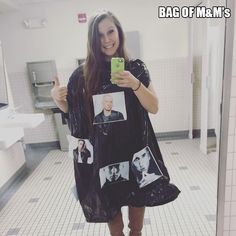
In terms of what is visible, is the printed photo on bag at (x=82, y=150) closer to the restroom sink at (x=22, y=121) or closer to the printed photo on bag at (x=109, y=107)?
the printed photo on bag at (x=109, y=107)

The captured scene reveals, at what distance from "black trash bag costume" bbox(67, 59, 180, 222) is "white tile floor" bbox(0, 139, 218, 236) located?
1.94 ft

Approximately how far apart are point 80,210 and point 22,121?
0.93m

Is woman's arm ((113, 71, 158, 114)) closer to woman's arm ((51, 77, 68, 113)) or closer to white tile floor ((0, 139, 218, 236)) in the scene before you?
woman's arm ((51, 77, 68, 113))

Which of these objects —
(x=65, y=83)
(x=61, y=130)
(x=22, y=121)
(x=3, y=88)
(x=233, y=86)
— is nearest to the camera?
(x=233, y=86)

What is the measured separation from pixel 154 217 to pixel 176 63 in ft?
6.29

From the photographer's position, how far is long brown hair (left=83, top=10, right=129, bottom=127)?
82 centimetres

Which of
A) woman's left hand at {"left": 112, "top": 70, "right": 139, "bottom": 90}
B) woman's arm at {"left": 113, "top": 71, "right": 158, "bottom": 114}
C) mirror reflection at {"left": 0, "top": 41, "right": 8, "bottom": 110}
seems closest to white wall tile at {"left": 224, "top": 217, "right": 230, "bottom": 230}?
woman's arm at {"left": 113, "top": 71, "right": 158, "bottom": 114}

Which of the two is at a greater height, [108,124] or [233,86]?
[233,86]

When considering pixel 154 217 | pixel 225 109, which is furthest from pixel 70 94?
pixel 154 217

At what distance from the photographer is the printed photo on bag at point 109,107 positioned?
0.87 m

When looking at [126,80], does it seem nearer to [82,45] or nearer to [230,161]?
[230,161]

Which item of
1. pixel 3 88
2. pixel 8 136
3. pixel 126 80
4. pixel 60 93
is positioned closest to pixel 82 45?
pixel 3 88

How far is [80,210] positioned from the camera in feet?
5.62

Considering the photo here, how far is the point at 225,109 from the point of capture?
94 centimetres
